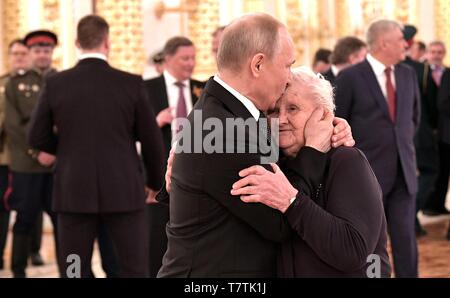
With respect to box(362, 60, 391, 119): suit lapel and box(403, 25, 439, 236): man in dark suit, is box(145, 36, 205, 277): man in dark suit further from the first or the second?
box(403, 25, 439, 236): man in dark suit

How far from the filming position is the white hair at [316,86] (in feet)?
8.39

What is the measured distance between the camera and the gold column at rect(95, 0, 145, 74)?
867 centimetres

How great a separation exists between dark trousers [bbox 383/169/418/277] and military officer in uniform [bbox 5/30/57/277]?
2.22m

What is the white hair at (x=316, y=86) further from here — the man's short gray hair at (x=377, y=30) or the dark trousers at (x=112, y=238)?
the man's short gray hair at (x=377, y=30)

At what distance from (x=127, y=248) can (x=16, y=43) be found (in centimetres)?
285

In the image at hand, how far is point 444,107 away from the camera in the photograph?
8641mm

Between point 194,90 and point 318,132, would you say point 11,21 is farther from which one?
point 318,132

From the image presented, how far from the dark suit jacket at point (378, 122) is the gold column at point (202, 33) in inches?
167

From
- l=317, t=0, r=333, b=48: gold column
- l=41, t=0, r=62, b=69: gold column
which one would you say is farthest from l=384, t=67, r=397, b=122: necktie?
l=317, t=0, r=333, b=48: gold column

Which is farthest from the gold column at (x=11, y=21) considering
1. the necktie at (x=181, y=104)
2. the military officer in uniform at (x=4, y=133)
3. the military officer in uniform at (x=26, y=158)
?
the necktie at (x=181, y=104)

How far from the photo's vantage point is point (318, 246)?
233 cm

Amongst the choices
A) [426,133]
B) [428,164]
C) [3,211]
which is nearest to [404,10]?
[426,133]
